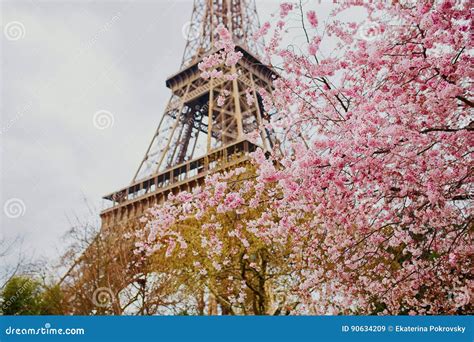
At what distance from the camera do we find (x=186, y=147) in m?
26.1

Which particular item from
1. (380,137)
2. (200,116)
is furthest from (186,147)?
(380,137)

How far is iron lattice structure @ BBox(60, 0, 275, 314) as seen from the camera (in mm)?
13393

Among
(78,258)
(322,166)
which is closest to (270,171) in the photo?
(322,166)

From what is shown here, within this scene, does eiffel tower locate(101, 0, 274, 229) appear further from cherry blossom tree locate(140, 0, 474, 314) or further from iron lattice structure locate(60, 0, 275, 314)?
cherry blossom tree locate(140, 0, 474, 314)

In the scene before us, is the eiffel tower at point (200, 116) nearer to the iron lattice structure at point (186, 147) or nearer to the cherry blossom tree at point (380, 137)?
the iron lattice structure at point (186, 147)

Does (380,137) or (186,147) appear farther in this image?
(186,147)

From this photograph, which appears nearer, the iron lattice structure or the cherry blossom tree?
the cherry blossom tree

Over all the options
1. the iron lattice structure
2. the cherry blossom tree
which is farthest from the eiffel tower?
the cherry blossom tree

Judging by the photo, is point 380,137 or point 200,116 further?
point 200,116

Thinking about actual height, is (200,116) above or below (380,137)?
above

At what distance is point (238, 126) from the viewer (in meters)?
21.3

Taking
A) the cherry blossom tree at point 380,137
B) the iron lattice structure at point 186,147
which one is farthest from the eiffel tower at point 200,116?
the cherry blossom tree at point 380,137

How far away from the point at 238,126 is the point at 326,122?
1659 cm

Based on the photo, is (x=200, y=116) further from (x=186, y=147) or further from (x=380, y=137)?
(x=380, y=137)
